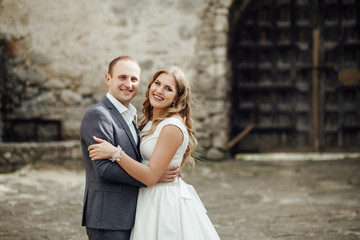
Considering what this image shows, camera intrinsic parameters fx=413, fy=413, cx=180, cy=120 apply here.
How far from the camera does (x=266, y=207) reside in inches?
143

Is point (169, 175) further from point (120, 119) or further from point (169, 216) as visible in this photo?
point (120, 119)

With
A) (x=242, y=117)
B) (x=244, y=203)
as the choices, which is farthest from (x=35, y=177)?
(x=242, y=117)

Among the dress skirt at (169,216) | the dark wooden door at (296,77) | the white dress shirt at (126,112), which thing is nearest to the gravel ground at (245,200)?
the dark wooden door at (296,77)

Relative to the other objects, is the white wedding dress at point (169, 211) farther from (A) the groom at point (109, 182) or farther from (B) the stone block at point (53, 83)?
(B) the stone block at point (53, 83)

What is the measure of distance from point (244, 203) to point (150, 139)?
2098 millimetres

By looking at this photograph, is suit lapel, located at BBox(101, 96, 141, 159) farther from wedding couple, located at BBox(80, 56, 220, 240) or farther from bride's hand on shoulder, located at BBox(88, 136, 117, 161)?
bride's hand on shoulder, located at BBox(88, 136, 117, 161)

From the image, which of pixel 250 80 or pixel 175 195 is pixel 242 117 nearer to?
pixel 250 80

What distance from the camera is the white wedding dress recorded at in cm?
181

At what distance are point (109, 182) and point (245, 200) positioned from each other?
234cm

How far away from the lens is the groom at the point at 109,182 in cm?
176

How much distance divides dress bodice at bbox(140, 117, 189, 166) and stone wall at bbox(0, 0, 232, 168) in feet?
12.1

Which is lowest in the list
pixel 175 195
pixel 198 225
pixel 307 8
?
pixel 198 225

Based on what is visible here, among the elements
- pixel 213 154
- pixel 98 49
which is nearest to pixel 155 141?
pixel 213 154

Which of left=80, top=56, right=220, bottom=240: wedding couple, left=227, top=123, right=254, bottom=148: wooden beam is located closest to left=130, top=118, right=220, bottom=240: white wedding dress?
left=80, top=56, right=220, bottom=240: wedding couple
